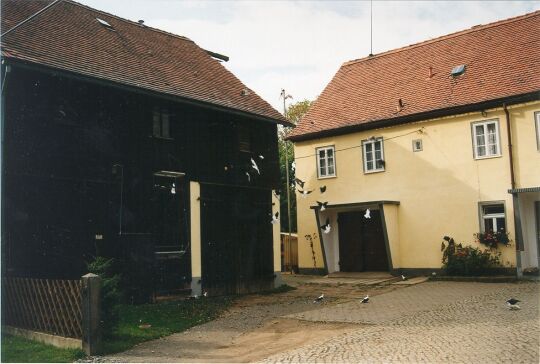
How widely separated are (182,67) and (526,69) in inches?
474

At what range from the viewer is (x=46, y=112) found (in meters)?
13.6

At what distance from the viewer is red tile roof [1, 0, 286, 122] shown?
47.1ft

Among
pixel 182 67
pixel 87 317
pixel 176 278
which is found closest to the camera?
pixel 87 317

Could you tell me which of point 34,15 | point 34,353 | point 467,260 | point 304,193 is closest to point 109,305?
point 34,353

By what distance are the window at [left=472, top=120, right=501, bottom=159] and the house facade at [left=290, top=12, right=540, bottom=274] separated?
0.04 meters

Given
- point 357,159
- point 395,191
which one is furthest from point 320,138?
point 395,191

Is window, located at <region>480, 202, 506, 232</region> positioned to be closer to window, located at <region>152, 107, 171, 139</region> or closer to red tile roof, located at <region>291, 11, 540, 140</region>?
red tile roof, located at <region>291, 11, 540, 140</region>

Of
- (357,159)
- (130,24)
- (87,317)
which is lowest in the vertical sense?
(87,317)

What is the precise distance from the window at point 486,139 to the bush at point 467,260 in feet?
10.7

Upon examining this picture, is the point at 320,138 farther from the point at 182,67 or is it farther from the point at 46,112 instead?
the point at 46,112

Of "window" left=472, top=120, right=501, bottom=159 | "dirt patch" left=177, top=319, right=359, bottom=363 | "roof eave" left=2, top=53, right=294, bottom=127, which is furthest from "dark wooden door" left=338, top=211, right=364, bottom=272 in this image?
"dirt patch" left=177, top=319, right=359, bottom=363

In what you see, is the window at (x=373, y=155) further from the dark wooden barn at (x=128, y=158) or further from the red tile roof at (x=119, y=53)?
the red tile roof at (x=119, y=53)

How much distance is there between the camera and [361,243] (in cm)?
2297

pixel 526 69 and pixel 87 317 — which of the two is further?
pixel 526 69
